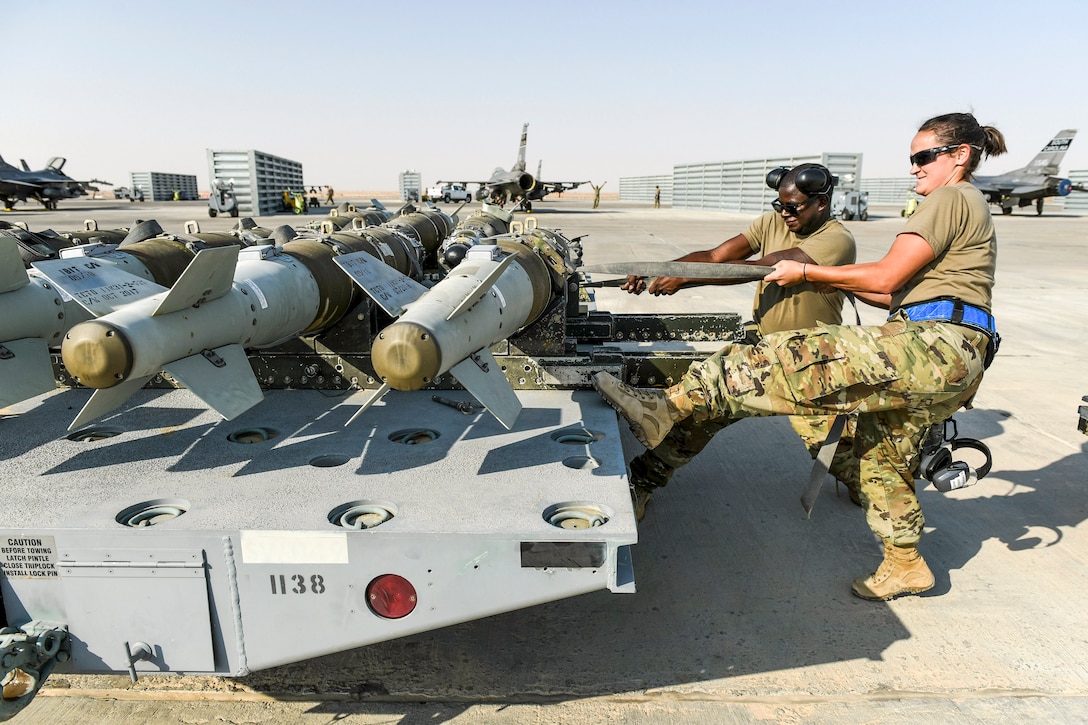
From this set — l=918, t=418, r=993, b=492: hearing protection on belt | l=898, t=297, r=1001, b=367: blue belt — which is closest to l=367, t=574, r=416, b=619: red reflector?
l=898, t=297, r=1001, b=367: blue belt

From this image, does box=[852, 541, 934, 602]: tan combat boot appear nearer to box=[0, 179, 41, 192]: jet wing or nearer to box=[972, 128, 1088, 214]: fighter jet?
box=[972, 128, 1088, 214]: fighter jet

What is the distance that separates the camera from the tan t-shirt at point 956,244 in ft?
10.6

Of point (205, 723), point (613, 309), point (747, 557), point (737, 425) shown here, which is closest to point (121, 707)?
point (205, 723)

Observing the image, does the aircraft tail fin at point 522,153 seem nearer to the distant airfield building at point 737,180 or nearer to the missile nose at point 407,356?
the distant airfield building at point 737,180

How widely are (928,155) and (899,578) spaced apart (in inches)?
77.4

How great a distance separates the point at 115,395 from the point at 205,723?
→ 127cm

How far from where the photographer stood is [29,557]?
231 centimetres

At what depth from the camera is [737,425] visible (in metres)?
6.27

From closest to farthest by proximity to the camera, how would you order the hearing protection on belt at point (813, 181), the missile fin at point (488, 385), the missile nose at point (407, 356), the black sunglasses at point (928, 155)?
the missile nose at point (407, 356)
the missile fin at point (488, 385)
the black sunglasses at point (928, 155)
the hearing protection on belt at point (813, 181)

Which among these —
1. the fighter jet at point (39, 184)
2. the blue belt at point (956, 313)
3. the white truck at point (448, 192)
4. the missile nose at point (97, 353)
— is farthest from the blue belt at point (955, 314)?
the white truck at point (448, 192)

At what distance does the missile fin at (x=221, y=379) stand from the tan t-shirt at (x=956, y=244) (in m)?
2.89

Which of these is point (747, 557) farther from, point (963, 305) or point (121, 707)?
point (121, 707)

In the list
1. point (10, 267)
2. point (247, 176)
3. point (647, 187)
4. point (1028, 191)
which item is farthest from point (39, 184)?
point (647, 187)

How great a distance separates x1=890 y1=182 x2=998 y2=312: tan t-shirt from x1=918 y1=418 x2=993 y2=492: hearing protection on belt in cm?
78
